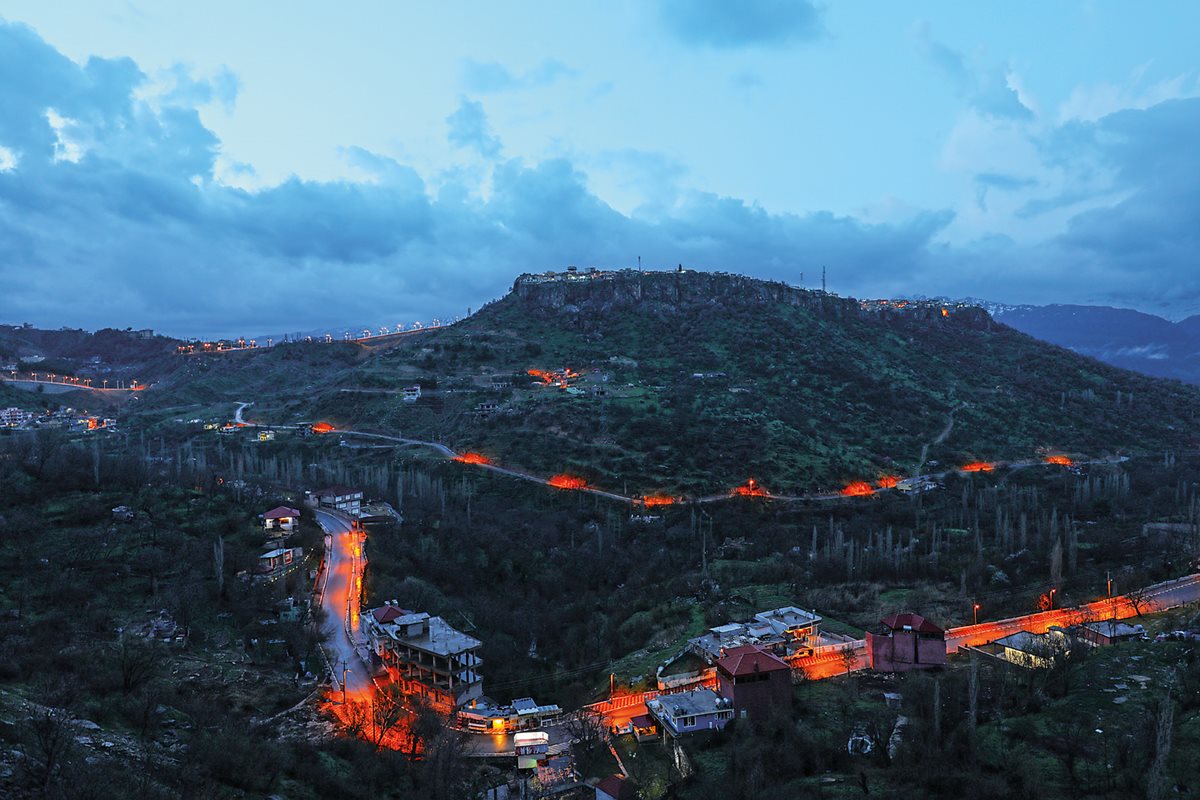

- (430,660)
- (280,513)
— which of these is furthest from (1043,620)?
(280,513)

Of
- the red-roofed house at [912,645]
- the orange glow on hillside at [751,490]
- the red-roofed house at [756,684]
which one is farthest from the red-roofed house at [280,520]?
the orange glow on hillside at [751,490]

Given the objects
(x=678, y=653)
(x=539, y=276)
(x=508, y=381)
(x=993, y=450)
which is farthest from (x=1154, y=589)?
(x=539, y=276)

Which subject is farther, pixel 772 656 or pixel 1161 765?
pixel 772 656

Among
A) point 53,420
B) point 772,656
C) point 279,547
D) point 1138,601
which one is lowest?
point 1138,601

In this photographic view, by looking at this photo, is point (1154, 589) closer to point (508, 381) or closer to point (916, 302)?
point (508, 381)

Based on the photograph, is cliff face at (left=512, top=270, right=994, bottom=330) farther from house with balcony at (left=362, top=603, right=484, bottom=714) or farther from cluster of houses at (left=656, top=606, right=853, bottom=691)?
house with balcony at (left=362, top=603, right=484, bottom=714)

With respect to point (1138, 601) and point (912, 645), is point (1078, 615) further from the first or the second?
point (912, 645)

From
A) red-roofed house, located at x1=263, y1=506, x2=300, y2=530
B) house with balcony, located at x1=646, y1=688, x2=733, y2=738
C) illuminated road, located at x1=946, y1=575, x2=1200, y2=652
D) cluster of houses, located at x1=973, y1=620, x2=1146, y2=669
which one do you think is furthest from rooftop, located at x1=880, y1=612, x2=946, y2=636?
red-roofed house, located at x1=263, y1=506, x2=300, y2=530
